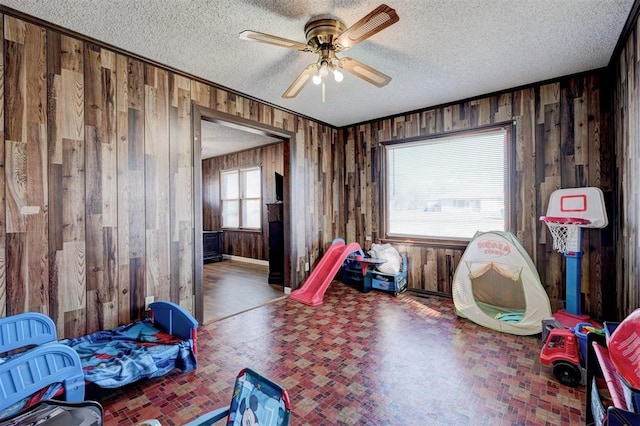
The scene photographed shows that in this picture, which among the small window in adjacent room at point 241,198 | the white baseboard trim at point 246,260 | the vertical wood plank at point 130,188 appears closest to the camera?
the vertical wood plank at point 130,188

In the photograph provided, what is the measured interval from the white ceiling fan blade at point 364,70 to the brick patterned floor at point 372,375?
2.46 m

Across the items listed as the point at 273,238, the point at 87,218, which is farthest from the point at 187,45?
the point at 273,238

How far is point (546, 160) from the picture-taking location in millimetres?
3426

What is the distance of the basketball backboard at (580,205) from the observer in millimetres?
2900

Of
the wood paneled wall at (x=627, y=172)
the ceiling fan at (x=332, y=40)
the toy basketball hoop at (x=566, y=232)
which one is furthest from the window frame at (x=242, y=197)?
the wood paneled wall at (x=627, y=172)

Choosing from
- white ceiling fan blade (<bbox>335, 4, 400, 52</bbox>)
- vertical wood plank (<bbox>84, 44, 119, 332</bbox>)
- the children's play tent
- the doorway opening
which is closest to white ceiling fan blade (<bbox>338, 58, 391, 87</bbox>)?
white ceiling fan blade (<bbox>335, 4, 400, 52</bbox>)

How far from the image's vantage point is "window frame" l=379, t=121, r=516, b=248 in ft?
12.0

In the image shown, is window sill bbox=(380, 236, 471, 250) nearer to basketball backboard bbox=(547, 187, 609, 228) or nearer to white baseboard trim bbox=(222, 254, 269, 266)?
basketball backboard bbox=(547, 187, 609, 228)

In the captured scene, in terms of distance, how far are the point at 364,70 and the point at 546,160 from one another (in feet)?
8.61

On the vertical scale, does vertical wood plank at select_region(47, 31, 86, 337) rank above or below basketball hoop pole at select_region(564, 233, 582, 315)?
above

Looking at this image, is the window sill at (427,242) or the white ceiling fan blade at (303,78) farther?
the window sill at (427,242)

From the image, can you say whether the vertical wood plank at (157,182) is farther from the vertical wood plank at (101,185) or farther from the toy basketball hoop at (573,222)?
the toy basketball hoop at (573,222)

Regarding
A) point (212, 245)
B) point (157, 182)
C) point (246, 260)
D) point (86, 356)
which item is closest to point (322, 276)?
point (157, 182)

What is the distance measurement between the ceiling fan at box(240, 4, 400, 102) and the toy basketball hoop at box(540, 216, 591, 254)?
2364 millimetres
